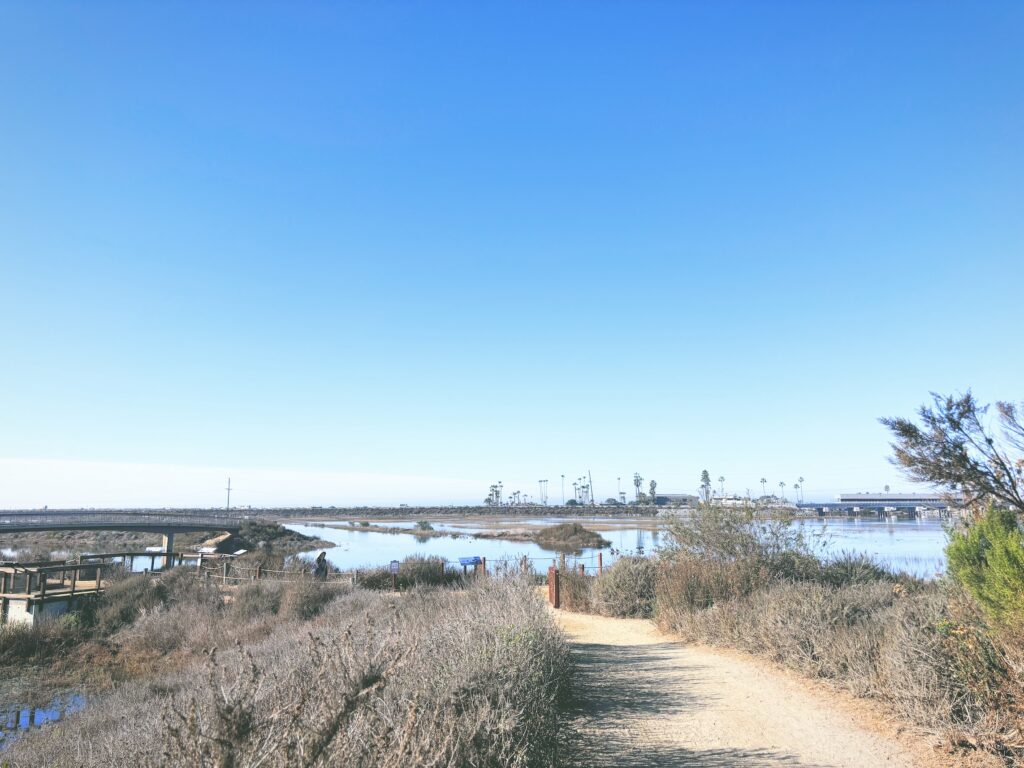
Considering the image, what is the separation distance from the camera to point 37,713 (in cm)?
1296

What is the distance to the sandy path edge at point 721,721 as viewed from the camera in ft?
20.4

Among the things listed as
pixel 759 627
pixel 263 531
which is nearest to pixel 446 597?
pixel 759 627

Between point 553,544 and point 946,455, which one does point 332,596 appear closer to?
point 946,455

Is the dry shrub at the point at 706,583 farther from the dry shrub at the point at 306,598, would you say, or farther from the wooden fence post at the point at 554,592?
the dry shrub at the point at 306,598

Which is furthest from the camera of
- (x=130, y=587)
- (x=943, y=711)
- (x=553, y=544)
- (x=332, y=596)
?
(x=553, y=544)

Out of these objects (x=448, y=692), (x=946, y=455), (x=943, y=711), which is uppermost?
(x=946, y=455)

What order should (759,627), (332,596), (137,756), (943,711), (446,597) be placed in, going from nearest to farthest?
1. (137,756)
2. (943,711)
3. (759,627)
4. (446,597)
5. (332,596)

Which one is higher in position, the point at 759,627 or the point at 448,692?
the point at 448,692

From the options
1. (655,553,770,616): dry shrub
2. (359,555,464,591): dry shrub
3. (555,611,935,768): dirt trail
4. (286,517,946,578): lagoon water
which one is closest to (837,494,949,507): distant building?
Result: (286,517,946,578): lagoon water

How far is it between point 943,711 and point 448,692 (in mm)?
5120

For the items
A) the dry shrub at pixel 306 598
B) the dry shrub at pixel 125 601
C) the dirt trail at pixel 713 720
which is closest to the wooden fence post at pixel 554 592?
the dry shrub at pixel 306 598

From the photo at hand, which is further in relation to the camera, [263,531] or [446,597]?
[263,531]

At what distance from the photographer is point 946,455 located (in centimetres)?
1430

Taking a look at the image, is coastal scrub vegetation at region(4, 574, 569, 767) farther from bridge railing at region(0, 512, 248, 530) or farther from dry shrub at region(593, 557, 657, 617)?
bridge railing at region(0, 512, 248, 530)
